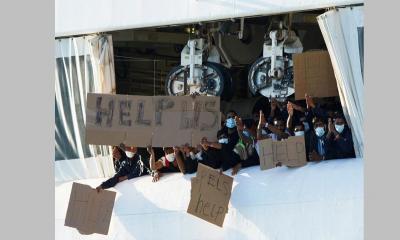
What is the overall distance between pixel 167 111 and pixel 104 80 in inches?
52.5

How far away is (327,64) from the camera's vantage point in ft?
35.9

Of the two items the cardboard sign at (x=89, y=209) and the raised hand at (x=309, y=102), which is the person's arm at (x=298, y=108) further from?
the cardboard sign at (x=89, y=209)

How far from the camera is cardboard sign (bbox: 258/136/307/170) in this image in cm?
1043

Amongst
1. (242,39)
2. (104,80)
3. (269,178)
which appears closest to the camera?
(269,178)

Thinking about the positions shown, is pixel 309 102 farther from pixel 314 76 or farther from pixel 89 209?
pixel 89 209

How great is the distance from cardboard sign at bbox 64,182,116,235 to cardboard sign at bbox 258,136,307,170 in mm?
1933

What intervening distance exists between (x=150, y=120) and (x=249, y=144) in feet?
3.80

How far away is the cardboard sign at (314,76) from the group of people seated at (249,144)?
0.16 meters

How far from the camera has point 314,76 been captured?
10.9 metres

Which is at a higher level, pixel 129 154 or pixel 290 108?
pixel 290 108

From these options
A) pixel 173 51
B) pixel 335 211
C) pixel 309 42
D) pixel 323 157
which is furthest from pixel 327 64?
pixel 173 51

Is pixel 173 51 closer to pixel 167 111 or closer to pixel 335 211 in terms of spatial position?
pixel 167 111

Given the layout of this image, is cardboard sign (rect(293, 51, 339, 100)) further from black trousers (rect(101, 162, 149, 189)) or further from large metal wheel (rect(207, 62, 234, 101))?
black trousers (rect(101, 162, 149, 189))

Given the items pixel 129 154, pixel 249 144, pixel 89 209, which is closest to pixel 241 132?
pixel 249 144
